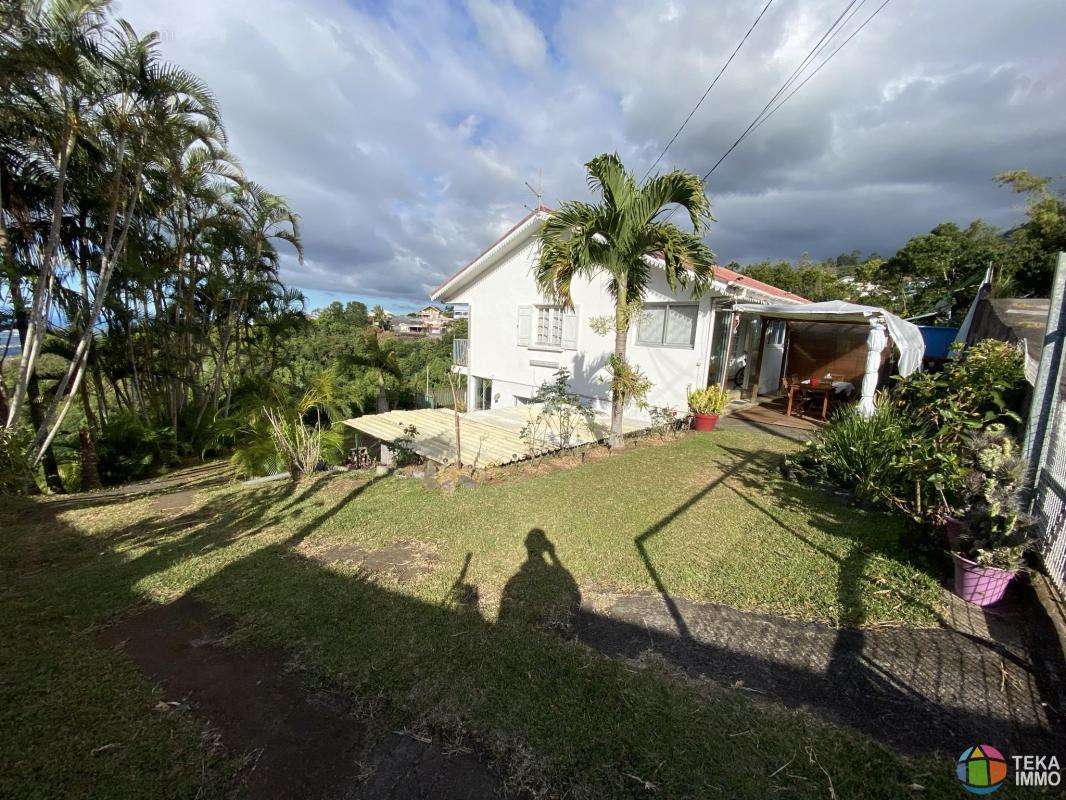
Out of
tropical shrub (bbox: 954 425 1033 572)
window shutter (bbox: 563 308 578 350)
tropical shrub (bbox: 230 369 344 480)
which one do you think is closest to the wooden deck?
tropical shrub (bbox: 230 369 344 480)

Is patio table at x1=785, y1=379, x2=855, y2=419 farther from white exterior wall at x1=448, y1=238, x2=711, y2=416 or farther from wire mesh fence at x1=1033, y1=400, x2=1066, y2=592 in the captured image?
wire mesh fence at x1=1033, y1=400, x2=1066, y2=592

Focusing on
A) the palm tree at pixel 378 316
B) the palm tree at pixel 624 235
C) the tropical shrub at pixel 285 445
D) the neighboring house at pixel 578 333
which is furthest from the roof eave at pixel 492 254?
the palm tree at pixel 378 316

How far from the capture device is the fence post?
11.3 feet

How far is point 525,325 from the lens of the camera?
12.6 metres

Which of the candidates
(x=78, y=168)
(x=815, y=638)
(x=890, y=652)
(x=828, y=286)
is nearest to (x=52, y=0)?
(x=78, y=168)

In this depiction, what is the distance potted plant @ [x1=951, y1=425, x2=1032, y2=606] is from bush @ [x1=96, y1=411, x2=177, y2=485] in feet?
41.9

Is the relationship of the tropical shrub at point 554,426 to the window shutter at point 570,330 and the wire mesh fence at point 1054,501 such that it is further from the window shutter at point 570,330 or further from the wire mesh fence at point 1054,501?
the wire mesh fence at point 1054,501

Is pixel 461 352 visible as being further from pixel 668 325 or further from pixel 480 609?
pixel 480 609

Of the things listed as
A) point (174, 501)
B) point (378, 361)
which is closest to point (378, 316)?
point (378, 361)

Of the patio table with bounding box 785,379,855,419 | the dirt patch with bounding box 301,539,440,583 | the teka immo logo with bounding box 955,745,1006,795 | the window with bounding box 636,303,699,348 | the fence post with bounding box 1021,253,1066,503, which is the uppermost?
the window with bounding box 636,303,699,348

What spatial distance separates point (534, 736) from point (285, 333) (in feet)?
42.1

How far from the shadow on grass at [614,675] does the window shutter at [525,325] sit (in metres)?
9.20

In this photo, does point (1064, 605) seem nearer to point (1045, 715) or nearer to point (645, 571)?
point (1045, 715)

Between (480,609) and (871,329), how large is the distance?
793 centimetres
